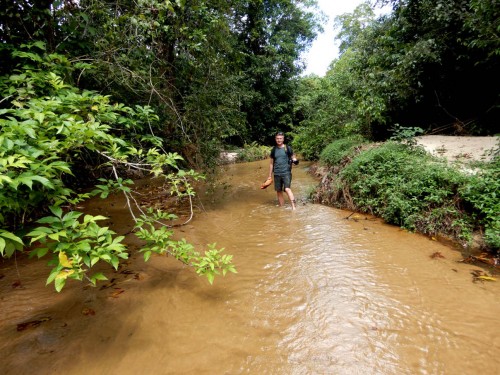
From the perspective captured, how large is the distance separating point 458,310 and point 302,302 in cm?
156

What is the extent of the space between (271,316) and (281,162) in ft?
14.3

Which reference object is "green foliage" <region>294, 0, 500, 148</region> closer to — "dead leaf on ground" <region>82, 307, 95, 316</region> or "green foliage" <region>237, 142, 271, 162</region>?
"dead leaf on ground" <region>82, 307, 95, 316</region>

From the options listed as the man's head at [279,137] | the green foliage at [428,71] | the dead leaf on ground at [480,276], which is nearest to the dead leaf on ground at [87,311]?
the dead leaf on ground at [480,276]

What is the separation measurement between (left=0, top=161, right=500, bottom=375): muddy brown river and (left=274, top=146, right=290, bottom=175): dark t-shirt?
2.62 metres

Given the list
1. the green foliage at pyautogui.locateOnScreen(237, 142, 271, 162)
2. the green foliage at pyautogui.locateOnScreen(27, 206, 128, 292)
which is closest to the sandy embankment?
the green foliage at pyautogui.locateOnScreen(27, 206, 128, 292)

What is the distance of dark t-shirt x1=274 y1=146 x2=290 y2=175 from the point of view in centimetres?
653

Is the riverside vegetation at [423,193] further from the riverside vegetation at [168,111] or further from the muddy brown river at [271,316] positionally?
the muddy brown river at [271,316]

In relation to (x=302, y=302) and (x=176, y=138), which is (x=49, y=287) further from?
(x=176, y=138)

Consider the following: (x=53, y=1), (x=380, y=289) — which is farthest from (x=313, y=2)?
(x=380, y=289)

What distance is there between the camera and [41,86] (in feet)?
8.54

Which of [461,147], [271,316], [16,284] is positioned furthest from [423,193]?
[16,284]

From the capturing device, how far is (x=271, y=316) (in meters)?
2.70

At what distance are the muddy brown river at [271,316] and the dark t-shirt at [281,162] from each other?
2621 mm

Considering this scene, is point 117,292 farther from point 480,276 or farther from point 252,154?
point 252,154
